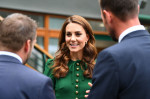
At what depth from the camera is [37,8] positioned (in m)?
8.73

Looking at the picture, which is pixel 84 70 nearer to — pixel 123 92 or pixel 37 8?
pixel 123 92

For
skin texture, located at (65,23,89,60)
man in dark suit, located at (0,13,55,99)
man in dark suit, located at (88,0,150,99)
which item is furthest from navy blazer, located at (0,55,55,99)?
skin texture, located at (65,23,89,60)

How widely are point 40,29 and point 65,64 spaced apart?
6109 millimetres

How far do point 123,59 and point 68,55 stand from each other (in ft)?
5.37

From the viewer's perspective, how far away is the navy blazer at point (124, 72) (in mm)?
1488

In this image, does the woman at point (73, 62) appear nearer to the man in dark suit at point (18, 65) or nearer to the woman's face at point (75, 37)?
the woman's face at point (75, 37)

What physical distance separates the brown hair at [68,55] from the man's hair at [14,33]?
49.9 inches

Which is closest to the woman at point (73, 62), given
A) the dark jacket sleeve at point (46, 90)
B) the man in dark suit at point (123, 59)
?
the dark jacket sleeve at point (46, 90)

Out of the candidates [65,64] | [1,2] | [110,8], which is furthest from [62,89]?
[1,2]

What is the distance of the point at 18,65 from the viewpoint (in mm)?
1652

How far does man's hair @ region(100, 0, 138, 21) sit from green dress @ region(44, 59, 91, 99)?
55.4 inches

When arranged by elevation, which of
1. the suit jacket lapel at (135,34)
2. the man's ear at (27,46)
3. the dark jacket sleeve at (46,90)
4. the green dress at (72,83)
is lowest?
the green dress at (72,83)

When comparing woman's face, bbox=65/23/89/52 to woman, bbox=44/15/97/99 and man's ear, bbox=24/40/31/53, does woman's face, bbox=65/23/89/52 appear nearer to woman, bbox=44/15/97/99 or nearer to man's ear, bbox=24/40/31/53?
woman, bbox=44/15/97/99

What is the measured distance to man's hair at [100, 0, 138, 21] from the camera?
158 cm
